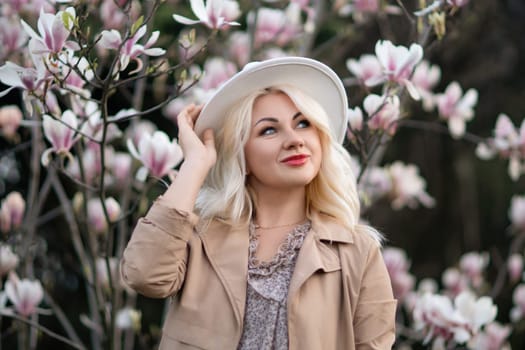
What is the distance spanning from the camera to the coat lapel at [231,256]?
178 cm

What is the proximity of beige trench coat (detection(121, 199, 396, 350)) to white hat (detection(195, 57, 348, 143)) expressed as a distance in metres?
0.29

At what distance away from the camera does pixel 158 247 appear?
172 cm

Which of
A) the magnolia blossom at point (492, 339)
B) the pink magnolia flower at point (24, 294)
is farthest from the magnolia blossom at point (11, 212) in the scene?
the magnolia blossom at point (492, 339)

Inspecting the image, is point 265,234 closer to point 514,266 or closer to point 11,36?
point 11,36

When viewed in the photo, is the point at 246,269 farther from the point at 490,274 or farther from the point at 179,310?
the point at 490,274

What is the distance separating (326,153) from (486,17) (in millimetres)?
3329

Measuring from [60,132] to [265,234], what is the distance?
676 mm

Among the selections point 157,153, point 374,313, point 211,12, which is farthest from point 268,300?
point 211,12

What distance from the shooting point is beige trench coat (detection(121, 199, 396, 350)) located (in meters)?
1.74

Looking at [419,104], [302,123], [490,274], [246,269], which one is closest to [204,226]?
[246,269]

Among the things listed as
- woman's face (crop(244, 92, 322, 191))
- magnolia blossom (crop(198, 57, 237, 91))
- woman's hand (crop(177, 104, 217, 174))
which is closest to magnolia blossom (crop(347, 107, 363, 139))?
woman's face (crop(244, 92, 322, 191))

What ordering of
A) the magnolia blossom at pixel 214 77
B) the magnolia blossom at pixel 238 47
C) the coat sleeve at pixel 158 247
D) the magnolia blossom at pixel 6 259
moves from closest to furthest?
the coat sleeve at pixel 158 247
the magnolia blossom at pixel 6 259
the magnolia blossom at pixel 214 77
the magnolia blossom at pixel 238 47

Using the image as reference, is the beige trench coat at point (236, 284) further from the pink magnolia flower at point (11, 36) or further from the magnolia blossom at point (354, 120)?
the pink magnolia flower at point (11, 36)

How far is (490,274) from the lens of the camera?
204 inches
